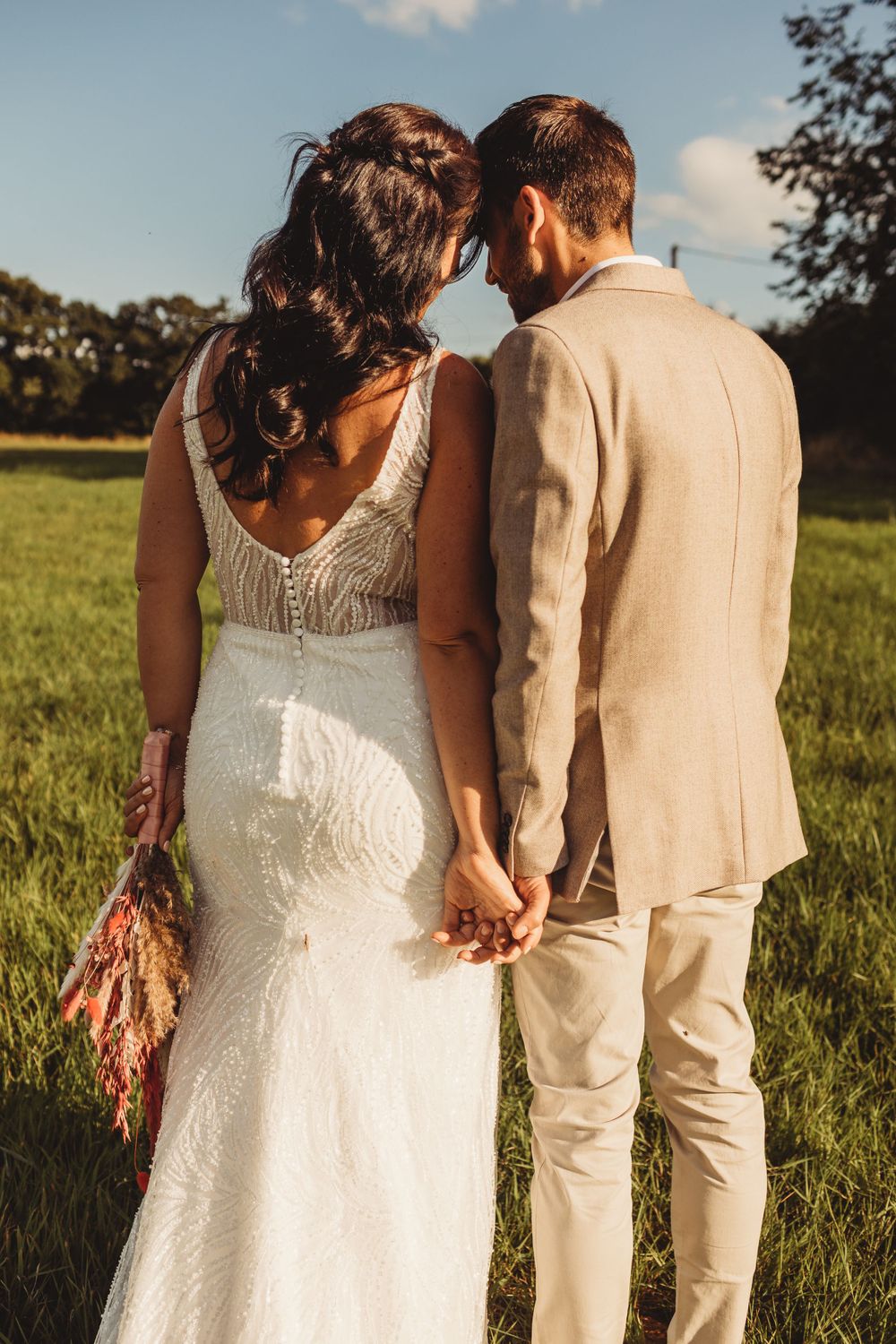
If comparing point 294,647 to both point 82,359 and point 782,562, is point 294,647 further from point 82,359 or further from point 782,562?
point 82,359

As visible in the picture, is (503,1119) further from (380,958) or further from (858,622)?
(858,622)

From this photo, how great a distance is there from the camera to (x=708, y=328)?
1.75 m

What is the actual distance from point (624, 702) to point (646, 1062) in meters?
1.72

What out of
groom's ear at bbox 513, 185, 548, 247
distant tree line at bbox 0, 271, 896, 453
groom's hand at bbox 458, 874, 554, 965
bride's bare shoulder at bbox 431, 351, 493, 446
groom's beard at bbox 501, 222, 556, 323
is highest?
distant tree line at bbox 0, 271, 896, 453

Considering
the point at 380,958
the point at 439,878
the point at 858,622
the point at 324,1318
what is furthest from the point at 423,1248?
the point at 858,622

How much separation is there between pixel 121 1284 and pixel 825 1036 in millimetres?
2063

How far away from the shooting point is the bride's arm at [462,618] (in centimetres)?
169

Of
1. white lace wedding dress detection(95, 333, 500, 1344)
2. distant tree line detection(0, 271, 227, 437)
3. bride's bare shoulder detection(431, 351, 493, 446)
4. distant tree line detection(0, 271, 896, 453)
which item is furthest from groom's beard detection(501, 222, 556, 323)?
distant tree line detection(0, 271, 227, 437)

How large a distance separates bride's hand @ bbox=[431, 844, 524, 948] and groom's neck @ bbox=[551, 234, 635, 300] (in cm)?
104

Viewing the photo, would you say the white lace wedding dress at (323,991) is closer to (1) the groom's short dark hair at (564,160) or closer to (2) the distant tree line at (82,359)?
(1) the groom's short dark hair at (564,160)

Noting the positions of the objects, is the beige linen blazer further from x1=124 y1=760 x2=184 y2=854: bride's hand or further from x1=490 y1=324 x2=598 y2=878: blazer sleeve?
x1=124 y1=760 x2=184 y2=854: bride's hand

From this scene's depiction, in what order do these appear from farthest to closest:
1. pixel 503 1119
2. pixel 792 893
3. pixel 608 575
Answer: pixel 792 893 → pixel 503 1119 → pixel 608 575

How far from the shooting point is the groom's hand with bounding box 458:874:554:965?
1.76 metres

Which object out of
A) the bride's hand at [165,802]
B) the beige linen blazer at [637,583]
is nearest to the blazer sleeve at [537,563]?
the beige linen blazer at [637,583]
